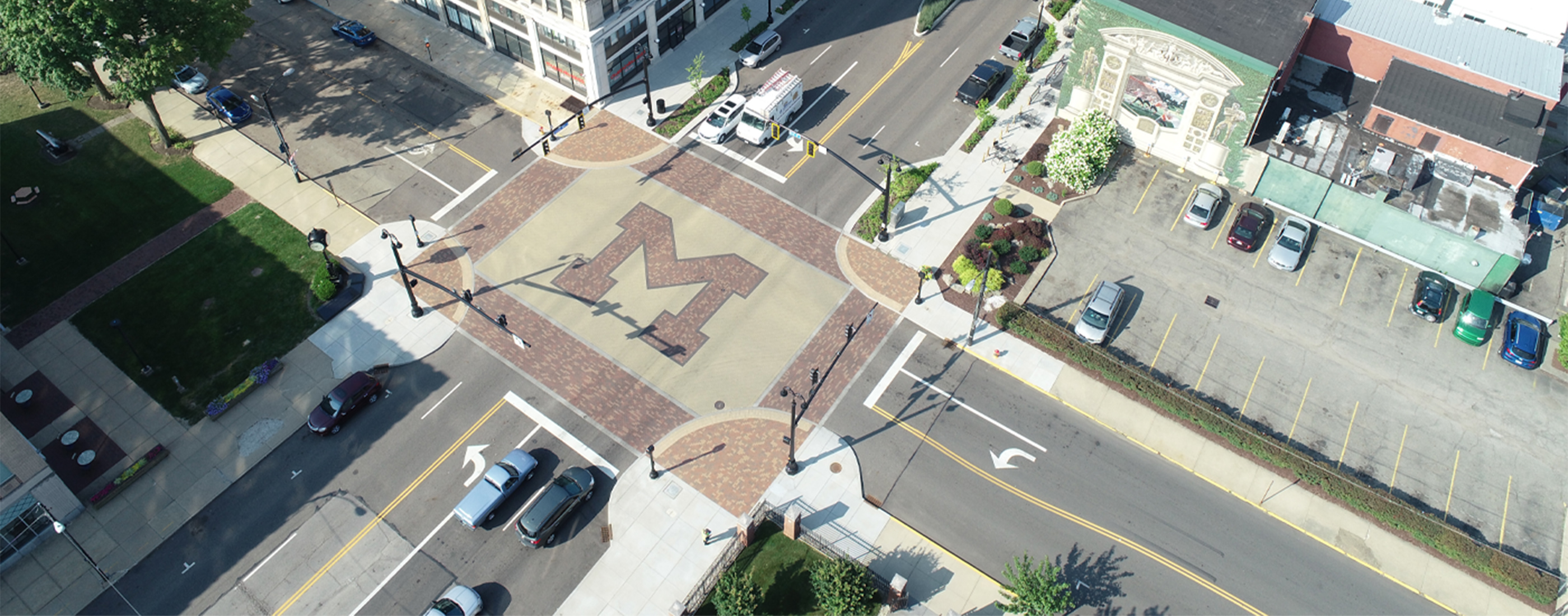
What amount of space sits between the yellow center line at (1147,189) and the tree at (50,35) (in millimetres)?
59028

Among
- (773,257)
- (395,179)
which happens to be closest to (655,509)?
(773,257)

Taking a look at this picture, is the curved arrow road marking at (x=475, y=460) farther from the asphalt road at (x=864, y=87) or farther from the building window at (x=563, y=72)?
the building window at (x=563, y=72)

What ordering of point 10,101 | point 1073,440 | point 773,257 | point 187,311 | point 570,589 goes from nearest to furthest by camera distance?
1. point 570,589
2. point 1073,440
3. point 187,311
4. point 773,257
5. point 10,101

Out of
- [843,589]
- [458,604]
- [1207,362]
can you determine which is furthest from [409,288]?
[1207,362]

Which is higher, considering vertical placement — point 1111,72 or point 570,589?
point 1111,72

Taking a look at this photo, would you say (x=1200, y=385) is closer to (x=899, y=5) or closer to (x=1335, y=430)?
(x=1335, y=430)

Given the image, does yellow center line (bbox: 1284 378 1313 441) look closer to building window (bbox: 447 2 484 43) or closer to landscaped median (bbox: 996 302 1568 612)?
landscaped median (bbox: 996 302 1568 612)

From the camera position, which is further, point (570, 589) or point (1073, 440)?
point (1073, 440)

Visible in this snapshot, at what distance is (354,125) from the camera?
5972cm

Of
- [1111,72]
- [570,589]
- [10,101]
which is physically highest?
[1111,72]

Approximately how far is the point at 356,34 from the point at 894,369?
46092mm

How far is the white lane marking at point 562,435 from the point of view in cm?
4391

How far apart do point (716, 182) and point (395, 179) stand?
65.6 ft

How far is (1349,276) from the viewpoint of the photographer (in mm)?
52719
